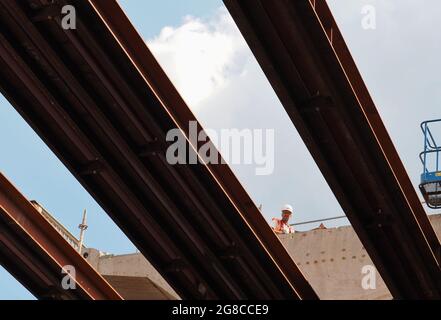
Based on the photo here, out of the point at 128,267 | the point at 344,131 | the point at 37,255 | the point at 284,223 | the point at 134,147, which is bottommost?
the point at 37,255

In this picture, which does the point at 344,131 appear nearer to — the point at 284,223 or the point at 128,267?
the point at 128,267

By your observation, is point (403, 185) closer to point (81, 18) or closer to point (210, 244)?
point (210, 244)

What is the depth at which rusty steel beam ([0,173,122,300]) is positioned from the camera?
1332 cm

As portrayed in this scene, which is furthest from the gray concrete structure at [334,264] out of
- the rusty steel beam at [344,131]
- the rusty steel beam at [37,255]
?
the rusty steel beam at [37,255]

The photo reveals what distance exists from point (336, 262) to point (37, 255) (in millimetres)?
8200

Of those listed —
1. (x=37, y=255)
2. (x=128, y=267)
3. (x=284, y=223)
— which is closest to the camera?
(x=37, y=255)

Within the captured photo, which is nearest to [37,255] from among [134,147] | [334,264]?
[134,147]

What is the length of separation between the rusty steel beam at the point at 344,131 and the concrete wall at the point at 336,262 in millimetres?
3730

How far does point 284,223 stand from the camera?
24.4 metres

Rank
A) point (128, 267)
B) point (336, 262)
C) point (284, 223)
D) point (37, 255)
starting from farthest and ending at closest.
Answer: point (284, 223)
point (128, 267)
point (336, 262)
point (37, 255)

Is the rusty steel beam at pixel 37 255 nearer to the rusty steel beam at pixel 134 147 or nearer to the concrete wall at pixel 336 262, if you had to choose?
the rusty steel beam at pixel 134 147

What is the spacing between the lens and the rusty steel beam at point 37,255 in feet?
43.7

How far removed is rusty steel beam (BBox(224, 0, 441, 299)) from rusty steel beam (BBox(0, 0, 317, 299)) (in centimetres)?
130

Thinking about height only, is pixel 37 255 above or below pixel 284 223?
below
